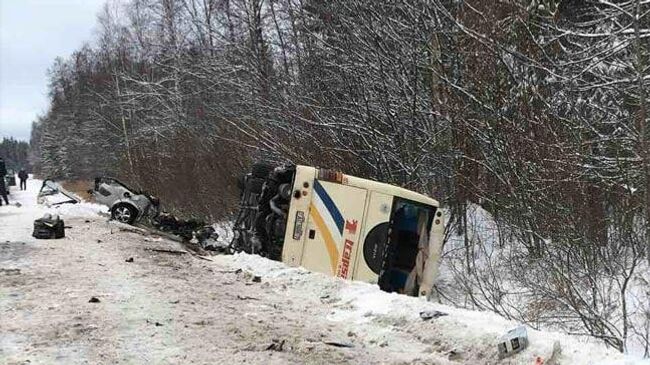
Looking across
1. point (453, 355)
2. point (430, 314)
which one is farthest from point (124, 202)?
point (453, 355)

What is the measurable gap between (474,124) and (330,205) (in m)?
4.08

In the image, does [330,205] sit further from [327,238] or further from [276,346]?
[276,346]

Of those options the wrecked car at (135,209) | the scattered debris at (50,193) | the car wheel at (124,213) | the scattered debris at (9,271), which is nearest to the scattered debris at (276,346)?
the scattered debris at (9,271)

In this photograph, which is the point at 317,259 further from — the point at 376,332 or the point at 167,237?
the point at 167,237

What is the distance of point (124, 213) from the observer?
53.4 feet

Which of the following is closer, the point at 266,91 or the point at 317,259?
the point at 317,259

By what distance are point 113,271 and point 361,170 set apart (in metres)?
6.37

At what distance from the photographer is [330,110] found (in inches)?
575

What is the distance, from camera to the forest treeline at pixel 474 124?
7.90 m

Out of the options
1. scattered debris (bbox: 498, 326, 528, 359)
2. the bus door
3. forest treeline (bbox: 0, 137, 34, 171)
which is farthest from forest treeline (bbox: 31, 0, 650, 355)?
forest treeline (bbox: 0, 137, 34, 171)

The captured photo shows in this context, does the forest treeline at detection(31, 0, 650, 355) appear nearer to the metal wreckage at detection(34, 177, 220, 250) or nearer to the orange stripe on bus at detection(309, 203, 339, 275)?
the orange stripe on bus at detection(309, 203, 339, 275)

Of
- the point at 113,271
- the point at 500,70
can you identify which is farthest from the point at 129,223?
the point at 500,70

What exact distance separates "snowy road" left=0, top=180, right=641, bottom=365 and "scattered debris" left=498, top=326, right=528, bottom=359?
7 centimetres

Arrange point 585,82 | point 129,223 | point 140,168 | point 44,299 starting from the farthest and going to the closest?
point 140,168 < point 129,223 < point 585,82 < point 44,299
